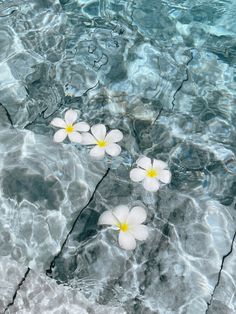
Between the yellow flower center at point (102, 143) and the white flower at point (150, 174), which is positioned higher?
the yellow flower center at point (102, 143)

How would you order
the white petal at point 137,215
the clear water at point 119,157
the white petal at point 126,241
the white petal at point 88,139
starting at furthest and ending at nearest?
the white petal at point 88,139, the white petal at point 137,215, the white petal at point 126,241, the clear water at point 119,157

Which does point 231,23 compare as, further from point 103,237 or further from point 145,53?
point 103,237

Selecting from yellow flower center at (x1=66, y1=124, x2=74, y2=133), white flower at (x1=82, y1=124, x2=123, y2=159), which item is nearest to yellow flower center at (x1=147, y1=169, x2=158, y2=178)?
white flower at (x1=82, y1=124, x2=123, y2=159)

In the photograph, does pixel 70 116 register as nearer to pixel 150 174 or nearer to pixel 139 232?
pixel 150 174

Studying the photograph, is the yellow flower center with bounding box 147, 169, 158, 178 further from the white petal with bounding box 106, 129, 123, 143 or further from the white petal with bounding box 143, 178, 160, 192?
the white petal with bounding box 106, 129, 123, 143

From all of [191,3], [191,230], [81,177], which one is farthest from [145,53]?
[191,230]

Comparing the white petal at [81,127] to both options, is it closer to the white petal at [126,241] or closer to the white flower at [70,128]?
the white flower at [70,128]

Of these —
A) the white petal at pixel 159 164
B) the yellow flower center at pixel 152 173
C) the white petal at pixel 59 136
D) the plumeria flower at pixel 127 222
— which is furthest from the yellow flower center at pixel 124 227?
the white petal at pixel 59 136
